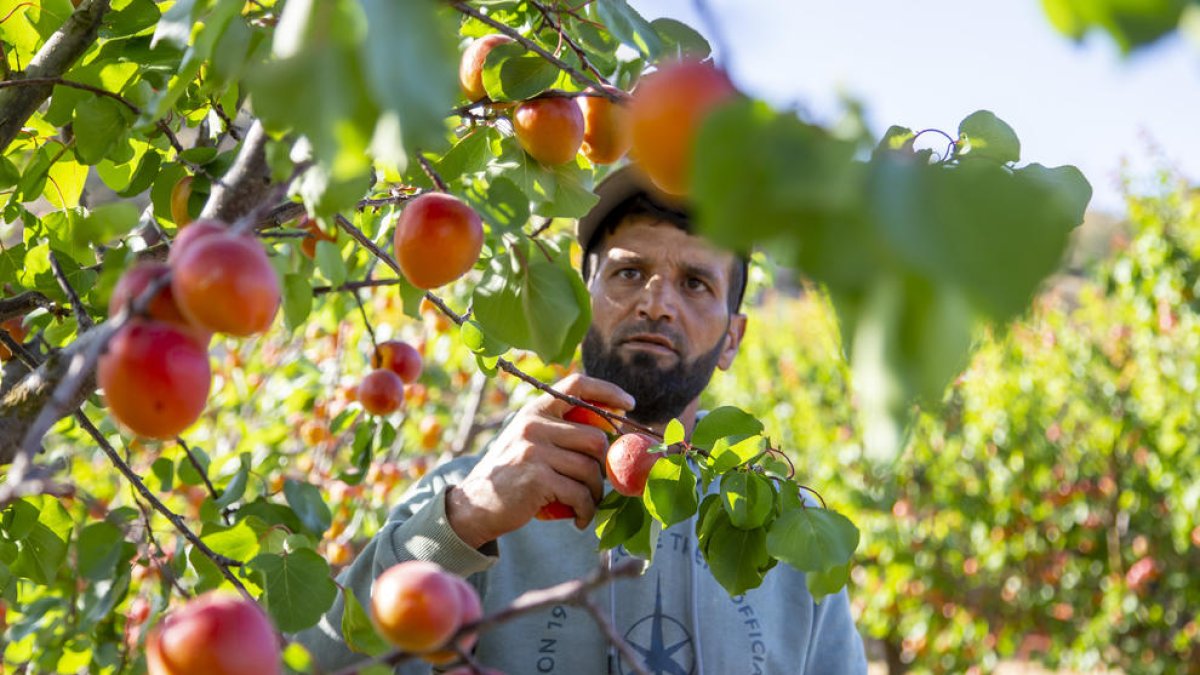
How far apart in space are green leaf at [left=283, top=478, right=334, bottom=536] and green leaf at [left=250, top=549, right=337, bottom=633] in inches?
17.5

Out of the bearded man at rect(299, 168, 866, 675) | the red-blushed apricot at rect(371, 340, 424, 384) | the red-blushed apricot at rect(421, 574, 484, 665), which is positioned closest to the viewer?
the red-blushed apricot at rect(421, 574, 484, 665)

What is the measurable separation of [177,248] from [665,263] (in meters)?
1.60

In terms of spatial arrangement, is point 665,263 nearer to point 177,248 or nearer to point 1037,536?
point 177,248

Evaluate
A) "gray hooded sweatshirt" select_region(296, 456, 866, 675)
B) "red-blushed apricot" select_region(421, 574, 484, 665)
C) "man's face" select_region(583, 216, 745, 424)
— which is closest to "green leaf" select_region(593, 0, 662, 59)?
"red-blushed apricot" select_region(421, 574, 484, 665)

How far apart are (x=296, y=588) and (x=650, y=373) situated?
1.18 meters

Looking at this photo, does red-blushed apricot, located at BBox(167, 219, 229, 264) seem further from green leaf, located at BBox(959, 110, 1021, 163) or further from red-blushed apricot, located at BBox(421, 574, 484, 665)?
green leaf, located at BBox(959, 110, 1021, 163)

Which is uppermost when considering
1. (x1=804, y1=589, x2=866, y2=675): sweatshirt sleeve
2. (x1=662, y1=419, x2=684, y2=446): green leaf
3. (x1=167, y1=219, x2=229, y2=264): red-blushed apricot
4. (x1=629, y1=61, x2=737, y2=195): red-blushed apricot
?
(x1=629, y1=61, x2=737, y2=195): red-blushed apricot

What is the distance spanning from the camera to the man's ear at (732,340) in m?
2.59

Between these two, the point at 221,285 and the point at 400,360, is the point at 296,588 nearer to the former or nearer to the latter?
the point at 221,285

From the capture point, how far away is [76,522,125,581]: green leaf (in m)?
1.07

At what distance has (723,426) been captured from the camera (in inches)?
45.9

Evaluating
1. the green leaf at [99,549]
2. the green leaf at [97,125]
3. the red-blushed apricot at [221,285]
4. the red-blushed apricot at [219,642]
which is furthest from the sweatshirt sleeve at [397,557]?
the red-blushed apricot at [221,285]

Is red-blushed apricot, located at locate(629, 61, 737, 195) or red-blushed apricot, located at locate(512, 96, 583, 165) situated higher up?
red-blushed apricot, located at locate(629, 61, 737, 195)

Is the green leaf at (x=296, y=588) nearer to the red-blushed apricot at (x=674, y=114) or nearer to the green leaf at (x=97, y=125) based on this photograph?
the green leaf at (x=97, y=125)
